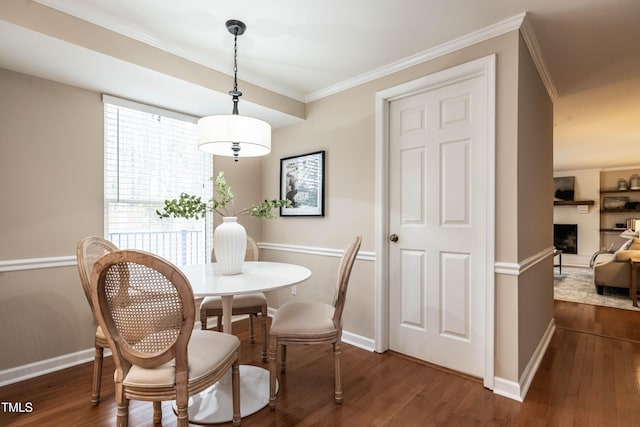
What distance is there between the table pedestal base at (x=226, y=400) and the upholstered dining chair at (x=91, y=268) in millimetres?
561

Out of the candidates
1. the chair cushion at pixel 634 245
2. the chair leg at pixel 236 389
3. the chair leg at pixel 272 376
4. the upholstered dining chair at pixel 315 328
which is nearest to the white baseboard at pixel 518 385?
the upholstered dining chair at pixel 315 328

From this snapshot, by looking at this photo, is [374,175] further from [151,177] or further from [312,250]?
[151,177]

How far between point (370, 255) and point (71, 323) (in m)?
2.41

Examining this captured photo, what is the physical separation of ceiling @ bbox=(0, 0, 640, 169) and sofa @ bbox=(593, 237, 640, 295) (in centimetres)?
266

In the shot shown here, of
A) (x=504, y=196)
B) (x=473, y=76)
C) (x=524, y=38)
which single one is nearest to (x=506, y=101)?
(x=473, y=76)

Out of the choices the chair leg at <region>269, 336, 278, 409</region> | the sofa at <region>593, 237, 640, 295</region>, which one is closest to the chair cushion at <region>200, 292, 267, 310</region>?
the chair leg at <region>269, 336, 278, 409</region>

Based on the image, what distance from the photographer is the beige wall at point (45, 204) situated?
7.41 feet

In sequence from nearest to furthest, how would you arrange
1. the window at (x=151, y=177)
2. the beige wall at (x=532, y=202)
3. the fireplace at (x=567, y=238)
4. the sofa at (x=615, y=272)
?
the beige wall at (x=532, y=202) < the window at (x=151, y=177) < the sofa at (x=615, y=272) < the fireplace at (x=567, y=238)

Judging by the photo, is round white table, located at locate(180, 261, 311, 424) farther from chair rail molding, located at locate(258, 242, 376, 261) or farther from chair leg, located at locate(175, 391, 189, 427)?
chair rail molding, located at locate(258, 242, 376, 261)

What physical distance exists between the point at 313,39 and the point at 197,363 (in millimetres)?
2159

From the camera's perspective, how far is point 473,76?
2.31 metres

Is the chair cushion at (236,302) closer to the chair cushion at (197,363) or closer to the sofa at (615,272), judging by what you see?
the chair cushion at (197,363)

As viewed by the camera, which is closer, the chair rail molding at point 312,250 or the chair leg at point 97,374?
the chair leg at point 97,374

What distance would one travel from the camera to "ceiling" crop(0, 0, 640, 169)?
196 centimetres
